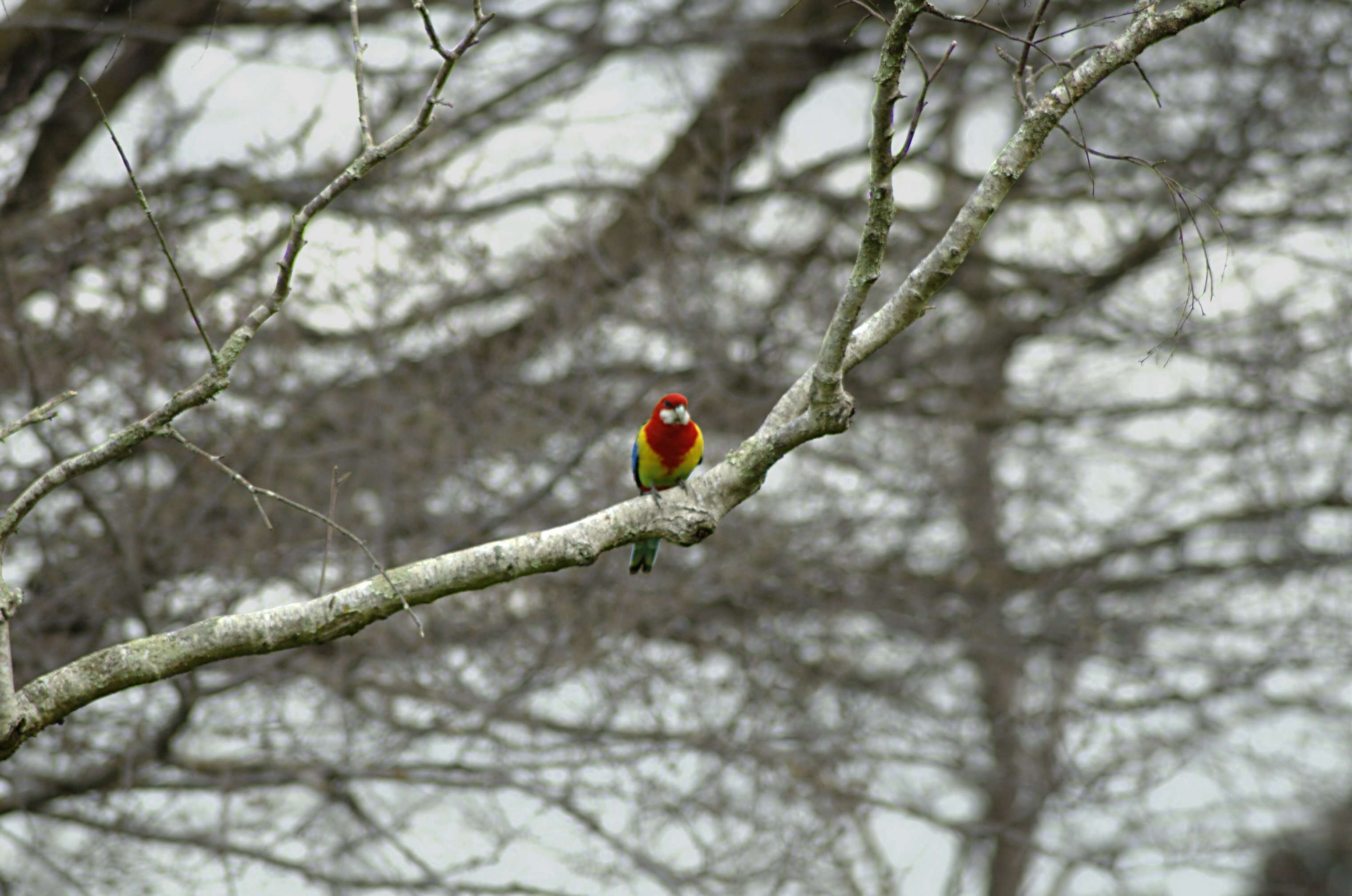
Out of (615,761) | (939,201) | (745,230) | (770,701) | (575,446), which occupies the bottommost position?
(615,761)

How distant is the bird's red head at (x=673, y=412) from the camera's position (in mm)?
5543

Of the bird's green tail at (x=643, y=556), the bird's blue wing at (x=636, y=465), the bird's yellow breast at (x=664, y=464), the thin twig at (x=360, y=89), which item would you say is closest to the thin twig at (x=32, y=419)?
the thin twig at (x=360, y=89)

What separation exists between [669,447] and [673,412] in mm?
165

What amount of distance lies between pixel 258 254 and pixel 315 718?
2.87 m

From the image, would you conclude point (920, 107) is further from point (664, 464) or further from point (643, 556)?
point (643, 556)

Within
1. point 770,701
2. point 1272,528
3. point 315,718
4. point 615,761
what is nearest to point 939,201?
point 1272,528

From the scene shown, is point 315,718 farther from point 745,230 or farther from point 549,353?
point 745,230

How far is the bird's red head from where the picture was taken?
5.54m

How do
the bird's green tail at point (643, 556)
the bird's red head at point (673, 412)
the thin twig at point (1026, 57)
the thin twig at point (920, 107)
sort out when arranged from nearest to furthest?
the thin twig at point (920, 107) → the thin twig at point (1026, 57) → the bird's red head at point (673, 412) → the bird's green tail at point (643, 556)

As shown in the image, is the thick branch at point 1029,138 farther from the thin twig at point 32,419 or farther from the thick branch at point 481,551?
the thin twig at point 32,419

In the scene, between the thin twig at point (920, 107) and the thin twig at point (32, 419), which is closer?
the thin twig at point (920, 107)

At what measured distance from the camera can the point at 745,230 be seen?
8617 millimetres

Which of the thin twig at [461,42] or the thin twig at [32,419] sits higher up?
the thin twig at [461,42]

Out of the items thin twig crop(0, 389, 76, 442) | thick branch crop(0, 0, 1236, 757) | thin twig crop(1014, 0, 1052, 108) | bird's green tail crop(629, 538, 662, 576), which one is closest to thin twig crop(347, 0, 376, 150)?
thick branch crop(0, 0, 1236, 757)
